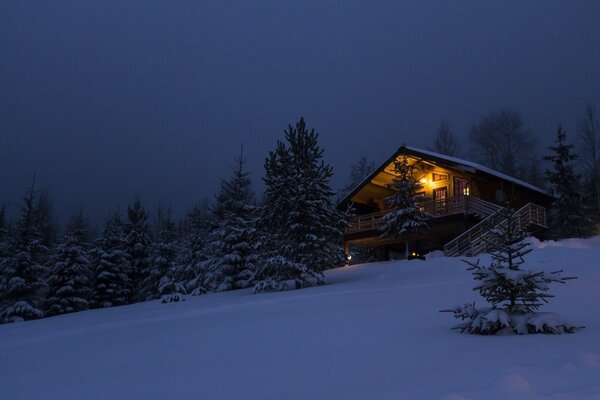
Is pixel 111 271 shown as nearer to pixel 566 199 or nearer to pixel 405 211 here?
pixel 405 211

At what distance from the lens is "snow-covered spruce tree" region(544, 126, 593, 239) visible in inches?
1220

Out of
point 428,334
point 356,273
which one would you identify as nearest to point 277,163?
point 356,273

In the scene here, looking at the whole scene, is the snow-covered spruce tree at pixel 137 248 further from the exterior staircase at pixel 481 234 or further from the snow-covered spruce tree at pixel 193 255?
the exterior staircase at pixel 481 234

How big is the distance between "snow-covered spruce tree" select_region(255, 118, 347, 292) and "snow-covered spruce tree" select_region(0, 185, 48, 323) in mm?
13289

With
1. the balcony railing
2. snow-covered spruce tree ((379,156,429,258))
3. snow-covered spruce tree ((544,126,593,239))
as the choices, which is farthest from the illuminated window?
snow-covered spruce tree ((544,126,593,239))

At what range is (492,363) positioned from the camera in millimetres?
5203

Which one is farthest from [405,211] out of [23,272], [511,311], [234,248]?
[23,272]

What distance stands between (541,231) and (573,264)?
38.3 feet

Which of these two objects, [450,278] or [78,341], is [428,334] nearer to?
[78,341]

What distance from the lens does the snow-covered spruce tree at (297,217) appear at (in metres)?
18.4

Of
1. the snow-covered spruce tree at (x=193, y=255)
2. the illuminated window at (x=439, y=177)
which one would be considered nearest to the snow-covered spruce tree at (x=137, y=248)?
the snow-covered spruce tree at (x=193, y=255)

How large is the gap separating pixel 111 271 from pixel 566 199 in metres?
29.5

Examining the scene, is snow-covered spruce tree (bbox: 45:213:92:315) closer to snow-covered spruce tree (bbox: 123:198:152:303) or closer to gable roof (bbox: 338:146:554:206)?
snow-covered spruce tree (bbox: 123:198:152:303)

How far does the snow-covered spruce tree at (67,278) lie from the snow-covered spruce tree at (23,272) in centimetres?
60
